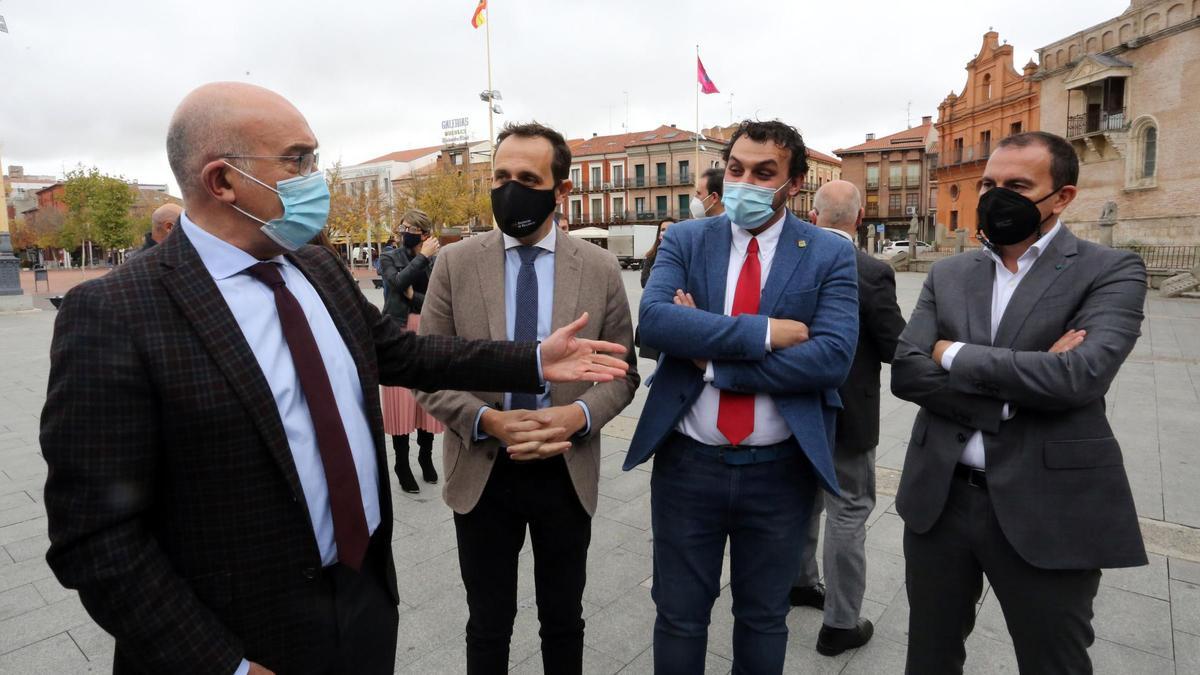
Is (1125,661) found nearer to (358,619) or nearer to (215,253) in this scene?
(358,619)

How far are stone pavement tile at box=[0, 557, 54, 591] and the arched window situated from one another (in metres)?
36.3

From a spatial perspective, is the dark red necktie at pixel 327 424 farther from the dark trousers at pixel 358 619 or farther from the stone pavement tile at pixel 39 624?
the stone pavement tile at pixel 39 624

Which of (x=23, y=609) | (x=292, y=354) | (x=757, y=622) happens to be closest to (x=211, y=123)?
(x=292, y=354)

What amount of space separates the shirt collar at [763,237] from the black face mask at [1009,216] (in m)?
0.65

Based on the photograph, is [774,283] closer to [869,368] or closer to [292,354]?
[869,368]

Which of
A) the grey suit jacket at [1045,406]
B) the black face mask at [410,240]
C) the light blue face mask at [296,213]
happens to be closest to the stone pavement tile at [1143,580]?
the grey suit jacket at [1045,406]

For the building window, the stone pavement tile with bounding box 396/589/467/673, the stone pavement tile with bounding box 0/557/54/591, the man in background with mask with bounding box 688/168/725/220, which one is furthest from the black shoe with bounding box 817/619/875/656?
the building window

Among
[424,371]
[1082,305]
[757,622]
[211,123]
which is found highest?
[211,123]

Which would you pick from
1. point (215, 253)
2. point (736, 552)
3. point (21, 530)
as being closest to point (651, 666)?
point (736, 552)

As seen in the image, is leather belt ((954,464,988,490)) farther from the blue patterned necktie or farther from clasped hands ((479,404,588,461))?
the blue patterned necktie

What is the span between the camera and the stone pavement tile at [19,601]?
3.28m

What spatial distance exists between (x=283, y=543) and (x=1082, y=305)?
90.9 inches

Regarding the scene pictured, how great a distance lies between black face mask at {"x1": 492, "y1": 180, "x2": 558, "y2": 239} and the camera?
245 centimetres

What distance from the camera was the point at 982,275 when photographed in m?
2.29
